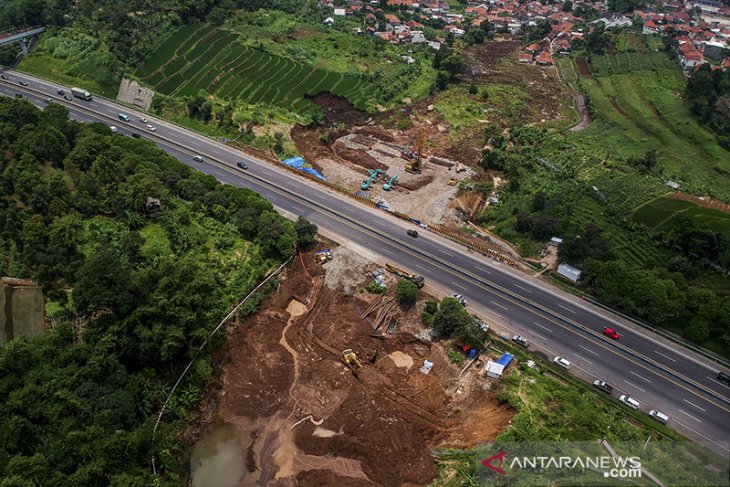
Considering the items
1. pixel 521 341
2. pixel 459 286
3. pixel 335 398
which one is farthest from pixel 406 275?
pixel 335 398

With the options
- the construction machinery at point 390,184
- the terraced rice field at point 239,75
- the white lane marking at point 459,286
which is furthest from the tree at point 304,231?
the terraced rice field at point 239,75

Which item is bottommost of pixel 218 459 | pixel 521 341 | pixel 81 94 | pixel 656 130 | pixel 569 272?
pixel 218 459

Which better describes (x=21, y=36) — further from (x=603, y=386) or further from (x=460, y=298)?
(x=603, y=386)

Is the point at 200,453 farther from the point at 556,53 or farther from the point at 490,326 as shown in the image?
the point at 556,53

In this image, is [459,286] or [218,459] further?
[459,286]

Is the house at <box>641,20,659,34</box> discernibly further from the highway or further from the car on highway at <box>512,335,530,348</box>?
the car on highway at <box>512,335,530,348</box>
